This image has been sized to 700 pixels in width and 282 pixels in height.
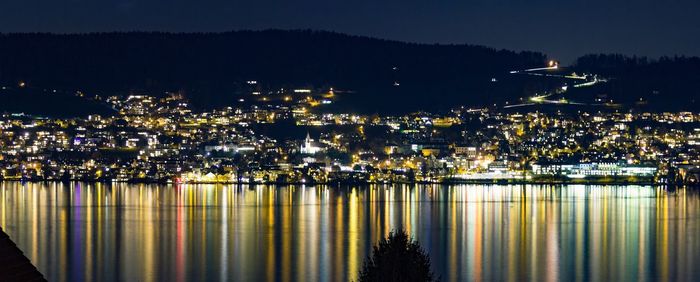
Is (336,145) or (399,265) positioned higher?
(336,145)

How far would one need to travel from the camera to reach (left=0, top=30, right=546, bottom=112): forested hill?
185ft

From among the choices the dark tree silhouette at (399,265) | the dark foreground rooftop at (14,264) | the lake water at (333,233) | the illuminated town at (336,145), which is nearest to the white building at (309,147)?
the illuminated town at (336,145)

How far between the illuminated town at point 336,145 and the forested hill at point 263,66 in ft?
6.58

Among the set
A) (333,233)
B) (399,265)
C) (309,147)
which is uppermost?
(309,147)

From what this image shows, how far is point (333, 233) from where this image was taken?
794 inches

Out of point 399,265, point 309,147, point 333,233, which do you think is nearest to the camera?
point 399,265

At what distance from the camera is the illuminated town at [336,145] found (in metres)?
40.8

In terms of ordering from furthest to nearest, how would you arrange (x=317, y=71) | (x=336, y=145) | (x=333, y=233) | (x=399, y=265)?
(x=317, y=71), (x=336, y=145), (x=333, y=233), (x=399, y=265)

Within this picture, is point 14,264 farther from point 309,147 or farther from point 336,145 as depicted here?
point 336,145

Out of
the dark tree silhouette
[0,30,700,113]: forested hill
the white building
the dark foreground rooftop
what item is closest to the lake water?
the dark tree silhouette

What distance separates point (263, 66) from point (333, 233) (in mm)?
40292

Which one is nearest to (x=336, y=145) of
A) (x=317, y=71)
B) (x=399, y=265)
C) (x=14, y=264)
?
(x=317, y=71)

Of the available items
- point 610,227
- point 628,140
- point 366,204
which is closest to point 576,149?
point 628,140

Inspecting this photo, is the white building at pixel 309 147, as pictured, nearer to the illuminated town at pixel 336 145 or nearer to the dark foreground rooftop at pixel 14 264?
the illuminated town at pixel 336 145
